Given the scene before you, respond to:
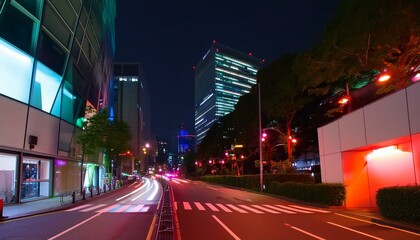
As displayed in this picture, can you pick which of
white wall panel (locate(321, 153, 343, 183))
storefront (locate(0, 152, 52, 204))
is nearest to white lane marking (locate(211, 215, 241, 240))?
white wall panel (locate(321, 153, 343, 183))

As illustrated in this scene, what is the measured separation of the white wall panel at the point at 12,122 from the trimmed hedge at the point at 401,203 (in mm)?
22104

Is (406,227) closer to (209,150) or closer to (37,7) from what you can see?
(37,7)

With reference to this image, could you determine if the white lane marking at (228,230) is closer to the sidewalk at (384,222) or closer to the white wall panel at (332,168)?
the sidewalk at (384,222)

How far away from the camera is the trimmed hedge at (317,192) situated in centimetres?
2395

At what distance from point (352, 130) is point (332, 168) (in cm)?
407

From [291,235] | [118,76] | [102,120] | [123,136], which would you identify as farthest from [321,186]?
[118,76]

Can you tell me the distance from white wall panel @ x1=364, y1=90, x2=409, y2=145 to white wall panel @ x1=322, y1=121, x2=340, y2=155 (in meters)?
4.19

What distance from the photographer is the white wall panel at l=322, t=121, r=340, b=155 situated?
25.7 metres

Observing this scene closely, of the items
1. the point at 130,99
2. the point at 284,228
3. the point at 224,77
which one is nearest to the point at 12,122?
the point at 284,228

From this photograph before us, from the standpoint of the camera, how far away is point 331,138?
87.5 feet

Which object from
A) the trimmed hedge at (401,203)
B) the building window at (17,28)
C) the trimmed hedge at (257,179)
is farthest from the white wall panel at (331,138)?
the building window at (17,28)

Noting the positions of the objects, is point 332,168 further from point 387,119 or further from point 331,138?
point 387,119

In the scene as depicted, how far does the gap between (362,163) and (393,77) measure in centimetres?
636

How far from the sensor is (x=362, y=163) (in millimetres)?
24500
